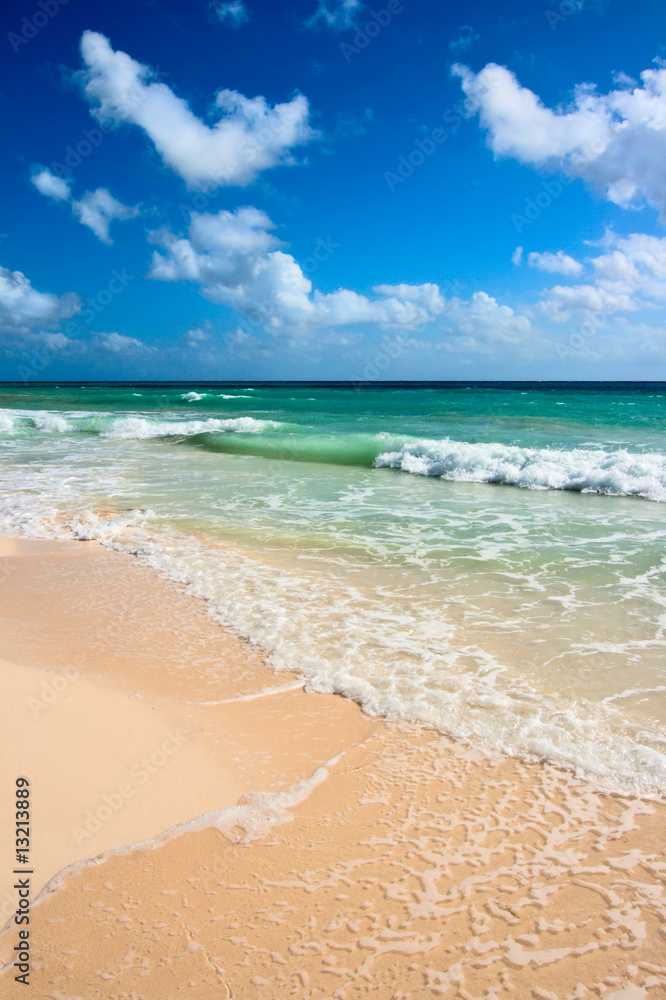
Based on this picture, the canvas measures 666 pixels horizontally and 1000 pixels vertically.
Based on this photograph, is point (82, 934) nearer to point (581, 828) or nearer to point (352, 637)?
point (581, 828)

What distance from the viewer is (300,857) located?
2.54 metres

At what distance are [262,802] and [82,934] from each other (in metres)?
0.93

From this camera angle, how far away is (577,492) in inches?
478

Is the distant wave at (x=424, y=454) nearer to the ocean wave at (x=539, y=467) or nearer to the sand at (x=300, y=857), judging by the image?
the ocean wave at (x=539, y=467)

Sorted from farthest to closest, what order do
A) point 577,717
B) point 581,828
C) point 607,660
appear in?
point 607,660 < point 577,717 < point 581,828

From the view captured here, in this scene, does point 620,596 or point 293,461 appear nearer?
point 620,596

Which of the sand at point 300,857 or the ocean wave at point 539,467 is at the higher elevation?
the ocean wave at point 539,467

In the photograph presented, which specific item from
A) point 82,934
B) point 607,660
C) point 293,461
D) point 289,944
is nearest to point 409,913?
point 289,944

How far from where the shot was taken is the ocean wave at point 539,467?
11.9 metres

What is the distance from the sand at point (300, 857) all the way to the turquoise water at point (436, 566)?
1.47 ft

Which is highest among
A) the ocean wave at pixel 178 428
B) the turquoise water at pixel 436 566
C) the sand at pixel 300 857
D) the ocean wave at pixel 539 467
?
the ocean wave at pixel 178 428

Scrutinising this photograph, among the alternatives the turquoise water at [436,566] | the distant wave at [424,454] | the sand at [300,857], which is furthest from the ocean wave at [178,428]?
the sand at [300,857]

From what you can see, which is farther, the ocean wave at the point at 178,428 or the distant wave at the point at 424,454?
the ocean wave at the point at 178,428

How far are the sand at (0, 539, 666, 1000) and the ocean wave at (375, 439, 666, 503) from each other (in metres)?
10.1
